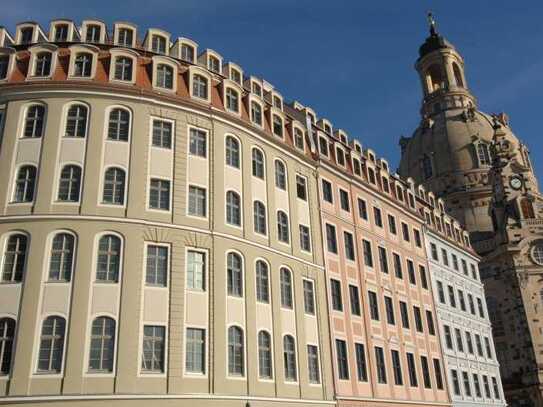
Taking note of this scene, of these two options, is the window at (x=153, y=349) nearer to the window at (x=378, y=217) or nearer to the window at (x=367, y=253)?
the window at (x=367, y=253)

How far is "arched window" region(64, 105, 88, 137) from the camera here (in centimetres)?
2750

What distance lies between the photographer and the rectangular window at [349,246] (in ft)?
126

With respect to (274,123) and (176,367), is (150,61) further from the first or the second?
(176,367)

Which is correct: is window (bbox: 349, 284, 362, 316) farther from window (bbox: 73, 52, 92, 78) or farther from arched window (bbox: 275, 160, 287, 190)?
window (bbox: 73, 52, 92, 78)

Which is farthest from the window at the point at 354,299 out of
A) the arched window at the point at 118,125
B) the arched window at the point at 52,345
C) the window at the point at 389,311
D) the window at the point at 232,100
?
the arched window at the point at 52,345

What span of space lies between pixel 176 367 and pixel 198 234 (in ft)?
22.0

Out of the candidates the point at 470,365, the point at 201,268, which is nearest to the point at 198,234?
the point at 201,268

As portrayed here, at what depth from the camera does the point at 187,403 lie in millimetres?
24016

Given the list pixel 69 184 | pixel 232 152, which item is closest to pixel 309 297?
pixel 232 152

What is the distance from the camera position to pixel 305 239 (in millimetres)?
35094

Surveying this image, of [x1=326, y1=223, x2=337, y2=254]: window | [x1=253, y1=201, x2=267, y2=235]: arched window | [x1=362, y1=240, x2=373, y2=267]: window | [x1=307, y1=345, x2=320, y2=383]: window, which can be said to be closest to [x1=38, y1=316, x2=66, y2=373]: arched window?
[x1=253, y1=201, x2=267, y2=235]: arched window

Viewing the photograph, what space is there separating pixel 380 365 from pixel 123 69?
2471cm

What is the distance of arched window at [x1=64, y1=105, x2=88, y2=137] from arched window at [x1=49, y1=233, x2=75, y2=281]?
5498 mm

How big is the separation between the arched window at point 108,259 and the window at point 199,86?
10.3m
